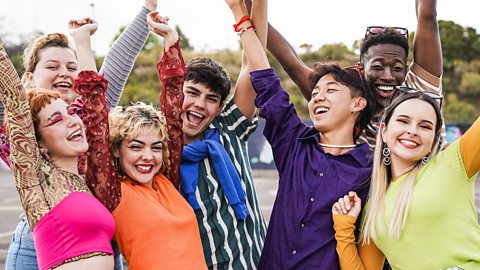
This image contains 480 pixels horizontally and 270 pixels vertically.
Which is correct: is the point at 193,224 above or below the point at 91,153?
below

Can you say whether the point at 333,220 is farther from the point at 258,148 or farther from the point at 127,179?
the point at 258,148

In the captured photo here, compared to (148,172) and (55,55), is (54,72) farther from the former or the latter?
(148,172)

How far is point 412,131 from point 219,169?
802 mm

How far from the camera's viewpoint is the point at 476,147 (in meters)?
1.97

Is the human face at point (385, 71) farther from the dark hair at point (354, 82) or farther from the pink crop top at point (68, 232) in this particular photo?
the pink crop top at point (68, 232)

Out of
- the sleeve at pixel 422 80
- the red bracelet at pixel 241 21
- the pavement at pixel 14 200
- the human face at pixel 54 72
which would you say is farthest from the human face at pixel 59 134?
the pavement at pixel 14 200

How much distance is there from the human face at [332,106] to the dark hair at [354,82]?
0.03 meters

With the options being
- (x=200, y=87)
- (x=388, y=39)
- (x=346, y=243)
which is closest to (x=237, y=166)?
(x=200, y=87)

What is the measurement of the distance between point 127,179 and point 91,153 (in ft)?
0.70

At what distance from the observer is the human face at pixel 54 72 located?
2.71m

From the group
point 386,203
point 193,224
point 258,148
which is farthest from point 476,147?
point 258,148

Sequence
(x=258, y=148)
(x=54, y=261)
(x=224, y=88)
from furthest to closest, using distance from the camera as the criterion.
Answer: (x=258, y=148) < (x=224, y=88) < (x=54, y=261)

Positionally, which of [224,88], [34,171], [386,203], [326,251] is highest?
[224,88]

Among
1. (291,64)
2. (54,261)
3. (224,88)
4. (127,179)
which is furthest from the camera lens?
(291,64)
